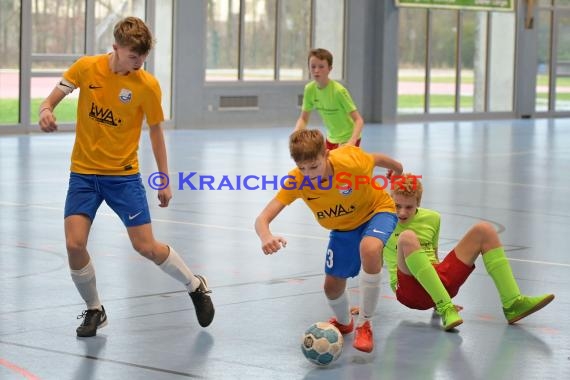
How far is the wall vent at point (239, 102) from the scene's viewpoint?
85.4 feet

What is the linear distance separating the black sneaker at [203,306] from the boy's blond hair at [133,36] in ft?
4.38

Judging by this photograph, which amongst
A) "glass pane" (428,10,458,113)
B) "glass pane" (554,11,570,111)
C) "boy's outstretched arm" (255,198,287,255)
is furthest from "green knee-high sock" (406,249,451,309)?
"glass pane" (554,11,570,111)

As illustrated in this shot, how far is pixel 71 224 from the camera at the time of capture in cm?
594

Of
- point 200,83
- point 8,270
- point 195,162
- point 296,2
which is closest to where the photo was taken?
point 8,270

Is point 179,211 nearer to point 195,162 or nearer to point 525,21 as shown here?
point 195,162

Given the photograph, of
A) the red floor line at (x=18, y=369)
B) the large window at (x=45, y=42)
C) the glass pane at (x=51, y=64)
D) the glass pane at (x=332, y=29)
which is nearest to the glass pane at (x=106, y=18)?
the large window at (x=45, y=42)

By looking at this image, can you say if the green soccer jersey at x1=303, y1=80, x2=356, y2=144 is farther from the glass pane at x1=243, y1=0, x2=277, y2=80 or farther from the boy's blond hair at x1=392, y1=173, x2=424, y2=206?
the glass pane at x1=243, y1=0, x2=277, y2=80

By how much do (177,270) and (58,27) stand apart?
56.1 ft

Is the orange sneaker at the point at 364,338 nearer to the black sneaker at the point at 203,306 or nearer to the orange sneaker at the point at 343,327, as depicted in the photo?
the orange sneaker at the point at 343,327

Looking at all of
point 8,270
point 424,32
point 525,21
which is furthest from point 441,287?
point 525,21

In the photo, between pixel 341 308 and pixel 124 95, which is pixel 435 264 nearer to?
pixel 341 308

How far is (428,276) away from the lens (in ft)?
20.5

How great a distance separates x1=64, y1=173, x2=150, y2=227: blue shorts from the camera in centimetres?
599

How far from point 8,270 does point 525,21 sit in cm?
2690
